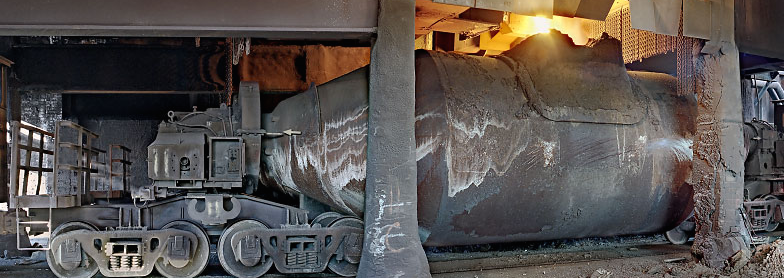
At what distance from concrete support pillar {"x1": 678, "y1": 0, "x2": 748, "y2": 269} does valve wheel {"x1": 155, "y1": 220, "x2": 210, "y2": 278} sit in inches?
216

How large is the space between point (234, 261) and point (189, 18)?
2462 mm

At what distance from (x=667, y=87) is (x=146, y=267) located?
21.2ft

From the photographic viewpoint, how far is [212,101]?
29.0ft

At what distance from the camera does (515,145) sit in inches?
222

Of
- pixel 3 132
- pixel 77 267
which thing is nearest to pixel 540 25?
pixel 77 267

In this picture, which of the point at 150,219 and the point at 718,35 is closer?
the point at 150,219

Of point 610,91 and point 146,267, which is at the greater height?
point 610,91

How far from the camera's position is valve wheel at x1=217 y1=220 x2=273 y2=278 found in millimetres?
5562

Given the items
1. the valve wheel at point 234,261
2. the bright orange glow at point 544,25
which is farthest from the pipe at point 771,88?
the valve wheel at point 234,261

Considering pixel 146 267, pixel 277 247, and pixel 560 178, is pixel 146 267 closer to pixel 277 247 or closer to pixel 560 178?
pixel 277 247

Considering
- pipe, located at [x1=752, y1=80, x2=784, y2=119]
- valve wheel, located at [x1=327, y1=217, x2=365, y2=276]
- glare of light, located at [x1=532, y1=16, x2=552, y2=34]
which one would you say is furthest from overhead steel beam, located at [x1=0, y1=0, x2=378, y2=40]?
pipe, located at [x1=752, y1=80, x2=784, y2=119]

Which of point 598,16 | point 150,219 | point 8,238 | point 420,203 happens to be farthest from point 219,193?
point 598,16

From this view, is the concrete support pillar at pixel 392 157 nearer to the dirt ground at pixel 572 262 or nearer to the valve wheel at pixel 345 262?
the valve wheel at pixel 345 262

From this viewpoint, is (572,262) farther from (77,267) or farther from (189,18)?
(77,267)
